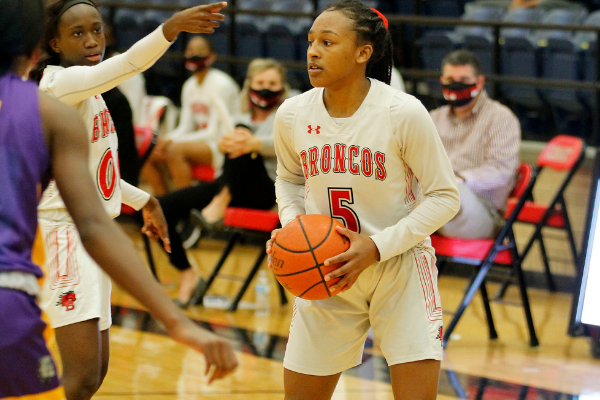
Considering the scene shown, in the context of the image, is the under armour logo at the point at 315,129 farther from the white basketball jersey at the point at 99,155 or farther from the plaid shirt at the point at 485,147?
the plaid shirt at the point at 485,147

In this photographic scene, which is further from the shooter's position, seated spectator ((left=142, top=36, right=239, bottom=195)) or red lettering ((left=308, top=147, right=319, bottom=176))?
seated spectator ((left=142, top=36, right=239, bottom=195))

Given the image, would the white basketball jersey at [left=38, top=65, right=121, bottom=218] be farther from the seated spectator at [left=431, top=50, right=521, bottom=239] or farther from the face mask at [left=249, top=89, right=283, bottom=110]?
the face mask at [left=249, top=89, right=283, bottom=110]

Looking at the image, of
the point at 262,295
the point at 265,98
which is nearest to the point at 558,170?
the point at 265,98

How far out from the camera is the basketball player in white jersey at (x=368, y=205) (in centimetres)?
242

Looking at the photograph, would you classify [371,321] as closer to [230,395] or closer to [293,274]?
[293,274]

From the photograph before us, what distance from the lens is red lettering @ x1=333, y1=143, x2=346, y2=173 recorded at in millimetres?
2488

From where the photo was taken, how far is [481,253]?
464cm

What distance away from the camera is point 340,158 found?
8.18 feet

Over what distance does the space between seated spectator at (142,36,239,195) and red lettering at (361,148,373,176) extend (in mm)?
4276

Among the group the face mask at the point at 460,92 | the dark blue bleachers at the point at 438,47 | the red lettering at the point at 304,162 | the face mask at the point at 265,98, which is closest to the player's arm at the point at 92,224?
the red lettering at the point at 304,162

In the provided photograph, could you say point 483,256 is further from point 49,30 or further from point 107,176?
point 49,30

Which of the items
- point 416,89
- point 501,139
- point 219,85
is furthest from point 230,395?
point 416,89

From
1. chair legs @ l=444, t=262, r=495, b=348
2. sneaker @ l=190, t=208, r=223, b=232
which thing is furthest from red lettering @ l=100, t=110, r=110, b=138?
sneaker @ l=190, t=208, r=223, b=232

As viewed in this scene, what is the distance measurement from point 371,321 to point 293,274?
310 millimetres
